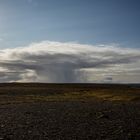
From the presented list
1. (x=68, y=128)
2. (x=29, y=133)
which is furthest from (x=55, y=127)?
(x=29, y=133)

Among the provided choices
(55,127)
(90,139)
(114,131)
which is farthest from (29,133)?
(114,131)

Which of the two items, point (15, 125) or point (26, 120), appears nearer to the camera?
point (15, 125)

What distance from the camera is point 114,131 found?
23391 mm

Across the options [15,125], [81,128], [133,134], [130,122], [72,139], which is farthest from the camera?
[130,122]

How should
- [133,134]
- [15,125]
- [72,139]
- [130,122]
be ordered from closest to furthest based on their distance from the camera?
[72,139] → [133,134] → [15,125] → [130,122]

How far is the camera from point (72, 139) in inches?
807

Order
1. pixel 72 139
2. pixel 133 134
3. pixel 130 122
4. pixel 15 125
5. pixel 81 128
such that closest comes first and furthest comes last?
pixel 72 139
pixel 133 134
pixel 81 128
pixel 15 125
pixel 130 122

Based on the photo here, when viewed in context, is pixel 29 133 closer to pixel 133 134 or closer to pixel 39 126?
pixel 39 126

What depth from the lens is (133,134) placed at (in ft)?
72.7

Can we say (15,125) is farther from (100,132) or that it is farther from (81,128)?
(100,132)

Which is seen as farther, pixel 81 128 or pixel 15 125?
pixel 15 125

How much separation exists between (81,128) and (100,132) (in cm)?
211

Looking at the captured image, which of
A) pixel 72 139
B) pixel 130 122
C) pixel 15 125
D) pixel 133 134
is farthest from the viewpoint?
pixel 130 122

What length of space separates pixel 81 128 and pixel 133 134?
448 centimetres
